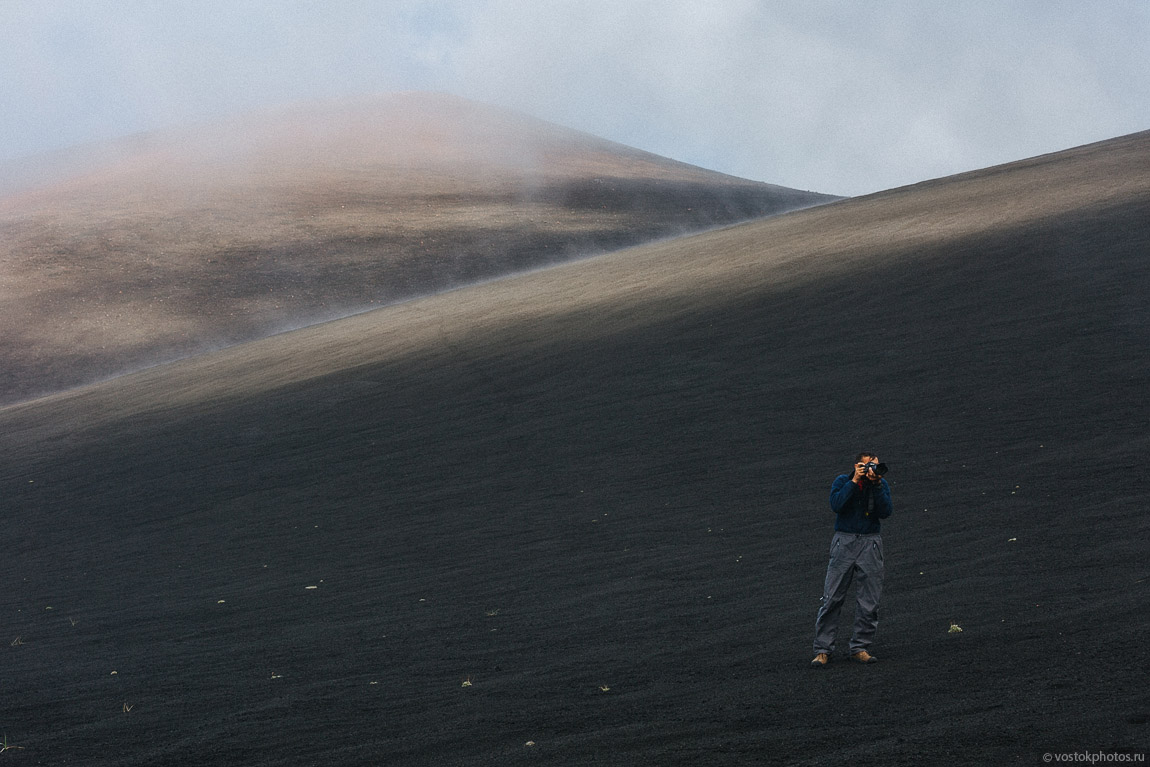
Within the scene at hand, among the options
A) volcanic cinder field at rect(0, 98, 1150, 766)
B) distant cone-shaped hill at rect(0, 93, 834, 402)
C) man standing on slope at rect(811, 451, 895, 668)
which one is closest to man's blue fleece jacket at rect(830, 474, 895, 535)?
man standing on slope at rect(811, 451, 895, 668)

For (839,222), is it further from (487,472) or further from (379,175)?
(379,175)

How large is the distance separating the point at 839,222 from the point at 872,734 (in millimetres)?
24759

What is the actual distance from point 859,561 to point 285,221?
4036 cm

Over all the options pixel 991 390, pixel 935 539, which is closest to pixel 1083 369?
pixel 991 390

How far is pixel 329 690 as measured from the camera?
6996 mm

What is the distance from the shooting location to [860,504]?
6.34 metres

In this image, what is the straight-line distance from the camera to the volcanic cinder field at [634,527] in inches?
229

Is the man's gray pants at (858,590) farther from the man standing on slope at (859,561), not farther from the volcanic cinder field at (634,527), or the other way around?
the volcanic cinder field at (634,527)

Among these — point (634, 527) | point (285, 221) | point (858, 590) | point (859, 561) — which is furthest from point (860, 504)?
point (285, 221)

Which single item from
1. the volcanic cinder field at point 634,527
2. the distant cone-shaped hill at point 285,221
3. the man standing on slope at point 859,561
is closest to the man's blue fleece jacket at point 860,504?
the man standing on slope at point 859,561

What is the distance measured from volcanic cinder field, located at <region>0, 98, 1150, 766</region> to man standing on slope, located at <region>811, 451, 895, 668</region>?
0.62 feet

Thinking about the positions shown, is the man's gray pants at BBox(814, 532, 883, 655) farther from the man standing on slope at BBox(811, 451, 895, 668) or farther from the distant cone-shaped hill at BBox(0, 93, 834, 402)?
the distant cone-shaped hill at BBox(0, 93, 834, 402)

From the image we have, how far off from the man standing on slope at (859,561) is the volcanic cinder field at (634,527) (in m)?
0.19

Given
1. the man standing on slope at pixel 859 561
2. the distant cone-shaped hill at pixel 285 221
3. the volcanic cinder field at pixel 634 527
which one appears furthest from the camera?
the distant cone-shaped hill at pixel 285 221
